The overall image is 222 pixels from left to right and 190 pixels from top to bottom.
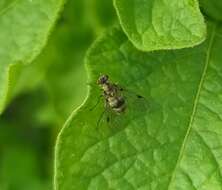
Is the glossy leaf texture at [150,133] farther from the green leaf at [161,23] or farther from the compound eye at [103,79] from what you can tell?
the green leaf at [161,23]

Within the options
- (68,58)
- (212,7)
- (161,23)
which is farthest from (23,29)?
(68,58)

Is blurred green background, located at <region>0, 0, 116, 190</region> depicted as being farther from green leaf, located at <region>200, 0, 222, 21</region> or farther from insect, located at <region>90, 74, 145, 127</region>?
green leaf, located at <region>200, 0, 222, 21</region>

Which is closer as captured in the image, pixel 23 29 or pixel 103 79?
pixel 103 79

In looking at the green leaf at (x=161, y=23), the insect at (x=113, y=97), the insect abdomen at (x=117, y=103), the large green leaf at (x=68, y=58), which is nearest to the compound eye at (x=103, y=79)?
the insect at (x=113, y=97)

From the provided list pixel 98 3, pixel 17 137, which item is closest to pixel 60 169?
pixel 98 3

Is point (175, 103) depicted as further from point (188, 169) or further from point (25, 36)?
point (25, 36)

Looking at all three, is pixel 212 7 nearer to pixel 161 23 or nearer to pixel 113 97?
pixel 161 23
